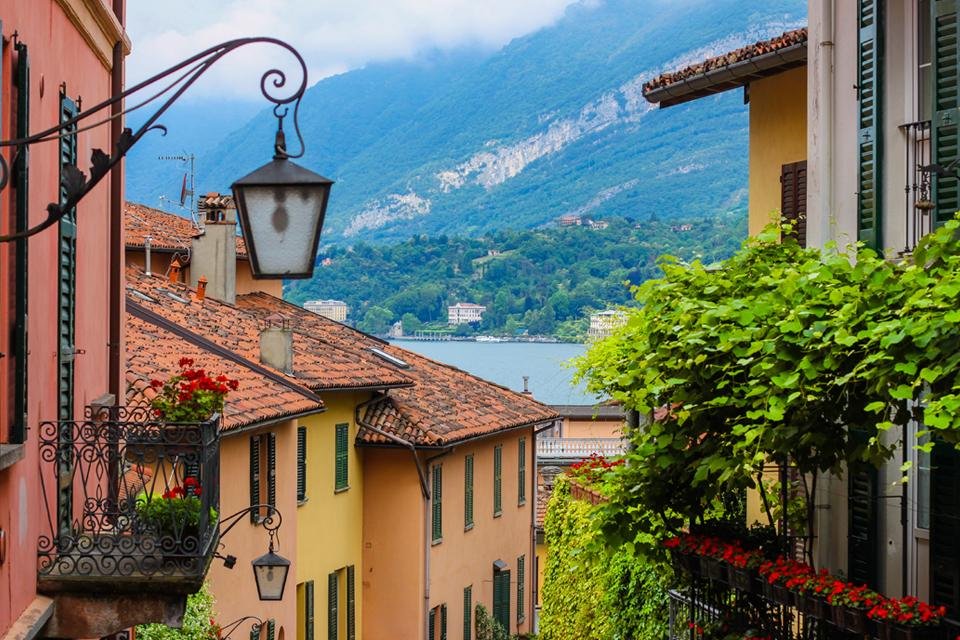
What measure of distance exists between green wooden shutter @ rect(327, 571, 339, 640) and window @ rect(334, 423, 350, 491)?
1507mm

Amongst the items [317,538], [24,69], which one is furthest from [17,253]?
[317,538]

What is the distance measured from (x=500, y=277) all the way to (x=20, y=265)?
69.9 metres

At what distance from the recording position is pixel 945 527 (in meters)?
10.0

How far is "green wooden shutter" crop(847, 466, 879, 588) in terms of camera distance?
1155 centimetres

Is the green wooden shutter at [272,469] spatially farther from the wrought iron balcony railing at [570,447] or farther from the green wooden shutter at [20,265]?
the wrought iron balcony railing at [570,447]

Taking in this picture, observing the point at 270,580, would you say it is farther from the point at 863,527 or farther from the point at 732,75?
the point at 732,75

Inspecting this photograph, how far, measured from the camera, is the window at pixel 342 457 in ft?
87.0

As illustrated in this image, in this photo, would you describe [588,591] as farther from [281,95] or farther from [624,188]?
[624,188]

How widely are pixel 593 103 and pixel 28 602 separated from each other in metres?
183

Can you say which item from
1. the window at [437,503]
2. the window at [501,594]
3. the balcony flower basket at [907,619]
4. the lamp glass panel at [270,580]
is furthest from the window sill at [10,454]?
the window at [501,594]

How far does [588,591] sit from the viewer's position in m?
20.8

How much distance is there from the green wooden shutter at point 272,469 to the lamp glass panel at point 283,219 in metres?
13.7

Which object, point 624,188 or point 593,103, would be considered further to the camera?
point 593,103

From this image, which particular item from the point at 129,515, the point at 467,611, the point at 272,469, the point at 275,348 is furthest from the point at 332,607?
the point at 129,515
